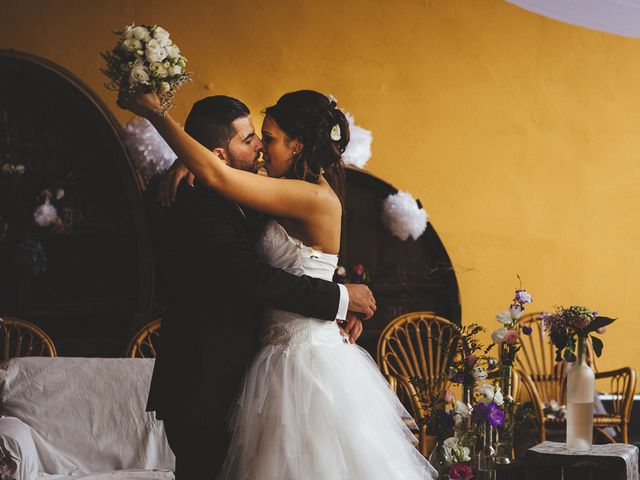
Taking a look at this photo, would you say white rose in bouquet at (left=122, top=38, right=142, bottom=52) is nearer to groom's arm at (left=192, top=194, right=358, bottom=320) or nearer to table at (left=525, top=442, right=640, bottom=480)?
groom's arm at (left=192, top=194, right=358, bottom=320)

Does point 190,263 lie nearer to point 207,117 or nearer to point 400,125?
point 207,117

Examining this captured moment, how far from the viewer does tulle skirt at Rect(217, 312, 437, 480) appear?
6.91 feet

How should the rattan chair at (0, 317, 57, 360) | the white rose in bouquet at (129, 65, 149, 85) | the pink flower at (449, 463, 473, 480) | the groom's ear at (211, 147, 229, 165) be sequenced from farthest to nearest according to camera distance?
the rattan chair at (0, 317, 57, 360), the pink flower at (449, 463, 473, 480), the groom's ear at (211, 147, 229, 165), the white rose in bouquet at (129, 65, 149, 85)

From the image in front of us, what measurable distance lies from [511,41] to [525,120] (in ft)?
1.66

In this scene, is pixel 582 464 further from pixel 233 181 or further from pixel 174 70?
pixel 174 70

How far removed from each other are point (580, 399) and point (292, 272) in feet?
4.16

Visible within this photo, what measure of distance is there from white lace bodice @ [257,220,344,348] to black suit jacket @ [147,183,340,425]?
0.20ft

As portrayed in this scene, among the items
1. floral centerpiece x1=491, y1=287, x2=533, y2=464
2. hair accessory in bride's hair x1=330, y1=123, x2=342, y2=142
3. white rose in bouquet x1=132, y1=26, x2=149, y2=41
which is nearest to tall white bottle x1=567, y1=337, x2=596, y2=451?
floral centerpiece x1=491, y1=287, x2=533, y2=464

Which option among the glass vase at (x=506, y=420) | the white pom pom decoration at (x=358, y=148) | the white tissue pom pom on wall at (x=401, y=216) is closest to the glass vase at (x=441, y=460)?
the glass vase at (x=506, y=420)

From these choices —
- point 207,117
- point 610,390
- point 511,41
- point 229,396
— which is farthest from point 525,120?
point 229,396

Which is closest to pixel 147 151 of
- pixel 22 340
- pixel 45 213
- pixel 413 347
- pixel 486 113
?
pixel 45 213

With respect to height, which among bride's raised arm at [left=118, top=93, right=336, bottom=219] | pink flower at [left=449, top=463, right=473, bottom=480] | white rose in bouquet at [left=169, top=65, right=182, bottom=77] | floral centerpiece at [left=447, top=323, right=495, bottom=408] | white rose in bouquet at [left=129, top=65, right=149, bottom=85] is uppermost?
white rose in bouquet at [left=169, top=65, right=182, bottom=77]

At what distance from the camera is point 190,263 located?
2217 millimetres

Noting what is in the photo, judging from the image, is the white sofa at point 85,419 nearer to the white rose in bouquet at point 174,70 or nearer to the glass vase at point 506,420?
the glass vase at point 506,420
